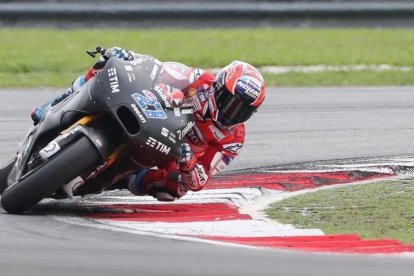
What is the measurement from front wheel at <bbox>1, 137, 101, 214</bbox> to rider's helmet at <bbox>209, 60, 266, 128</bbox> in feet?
3.44

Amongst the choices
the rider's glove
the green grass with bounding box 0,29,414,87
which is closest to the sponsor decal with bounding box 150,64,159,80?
the rider's glove

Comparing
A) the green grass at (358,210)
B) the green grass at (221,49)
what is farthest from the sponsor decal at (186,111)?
the green grass at (221,49)

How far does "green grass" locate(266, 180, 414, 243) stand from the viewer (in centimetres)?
757

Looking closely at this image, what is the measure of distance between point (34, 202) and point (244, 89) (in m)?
1.62

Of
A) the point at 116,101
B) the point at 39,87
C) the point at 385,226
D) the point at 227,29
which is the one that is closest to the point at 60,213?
the point at 116,101

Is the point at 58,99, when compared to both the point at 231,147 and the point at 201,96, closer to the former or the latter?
the point at 201,96

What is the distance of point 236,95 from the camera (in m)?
8.10

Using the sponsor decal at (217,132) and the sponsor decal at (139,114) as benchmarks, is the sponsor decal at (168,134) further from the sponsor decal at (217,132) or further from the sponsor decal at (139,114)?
the sponsor decal at (217,132)

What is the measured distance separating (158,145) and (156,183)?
2.36ft

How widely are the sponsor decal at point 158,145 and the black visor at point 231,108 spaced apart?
2.00 ft

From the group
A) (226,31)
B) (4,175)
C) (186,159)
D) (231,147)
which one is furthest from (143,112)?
(226,31)

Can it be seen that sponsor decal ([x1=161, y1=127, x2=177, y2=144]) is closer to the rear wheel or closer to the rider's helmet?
the rider's helmet

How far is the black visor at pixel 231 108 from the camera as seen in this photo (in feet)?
26.6

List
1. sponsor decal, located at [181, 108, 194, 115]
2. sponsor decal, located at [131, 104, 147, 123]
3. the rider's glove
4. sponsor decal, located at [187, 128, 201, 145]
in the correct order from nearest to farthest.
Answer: sponsor decal, located at [131, 104, 147, 123], sponsor decal, located at [181, 108, 194, 115], the rider's glove, sponsor decal, located at [187, 128, 201, 145]
